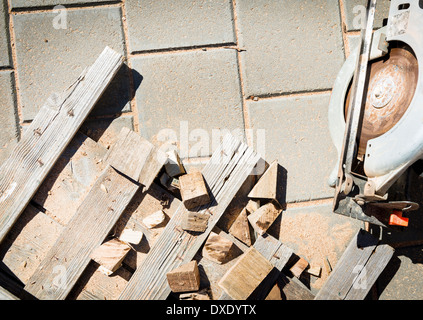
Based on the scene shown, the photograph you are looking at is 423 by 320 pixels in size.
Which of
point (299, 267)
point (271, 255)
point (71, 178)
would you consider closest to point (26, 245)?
point (71, 178)

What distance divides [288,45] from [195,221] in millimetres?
1464

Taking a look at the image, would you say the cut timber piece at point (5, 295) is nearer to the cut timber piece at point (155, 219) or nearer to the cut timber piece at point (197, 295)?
the cut timber piece at point (155, 219)

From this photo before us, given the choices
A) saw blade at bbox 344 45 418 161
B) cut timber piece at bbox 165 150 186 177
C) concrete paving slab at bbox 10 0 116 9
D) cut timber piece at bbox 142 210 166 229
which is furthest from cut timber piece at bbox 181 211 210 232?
concrete paving slab at bbox 10 0 116 9

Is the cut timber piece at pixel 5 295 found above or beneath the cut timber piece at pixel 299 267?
above

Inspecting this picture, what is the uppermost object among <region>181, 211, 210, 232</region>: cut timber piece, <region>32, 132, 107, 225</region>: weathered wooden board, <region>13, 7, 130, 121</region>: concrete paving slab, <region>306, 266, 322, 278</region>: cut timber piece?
<region>13, 7, 130, 121</region>: concrete paving slab

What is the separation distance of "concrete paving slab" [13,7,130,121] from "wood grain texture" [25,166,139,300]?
22.9 inches

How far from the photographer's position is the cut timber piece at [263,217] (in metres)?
2.39

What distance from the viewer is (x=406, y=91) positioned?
1883mm

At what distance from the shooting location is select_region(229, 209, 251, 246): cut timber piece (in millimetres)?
2400

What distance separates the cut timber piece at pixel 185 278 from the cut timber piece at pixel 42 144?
1056 mm

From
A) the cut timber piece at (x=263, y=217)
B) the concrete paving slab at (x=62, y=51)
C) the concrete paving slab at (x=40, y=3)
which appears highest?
the concrete paving slab at (x=40, y=3)

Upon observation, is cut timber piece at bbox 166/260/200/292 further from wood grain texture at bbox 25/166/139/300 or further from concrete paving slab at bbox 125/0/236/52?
concrete paving slab at bbox 125/0/236/52

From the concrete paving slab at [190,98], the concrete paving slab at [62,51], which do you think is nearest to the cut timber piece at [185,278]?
the concrete paving slab at [190,98]

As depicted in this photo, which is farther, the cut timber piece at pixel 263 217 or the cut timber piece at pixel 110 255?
the cut timber piece at pixel 263 217
